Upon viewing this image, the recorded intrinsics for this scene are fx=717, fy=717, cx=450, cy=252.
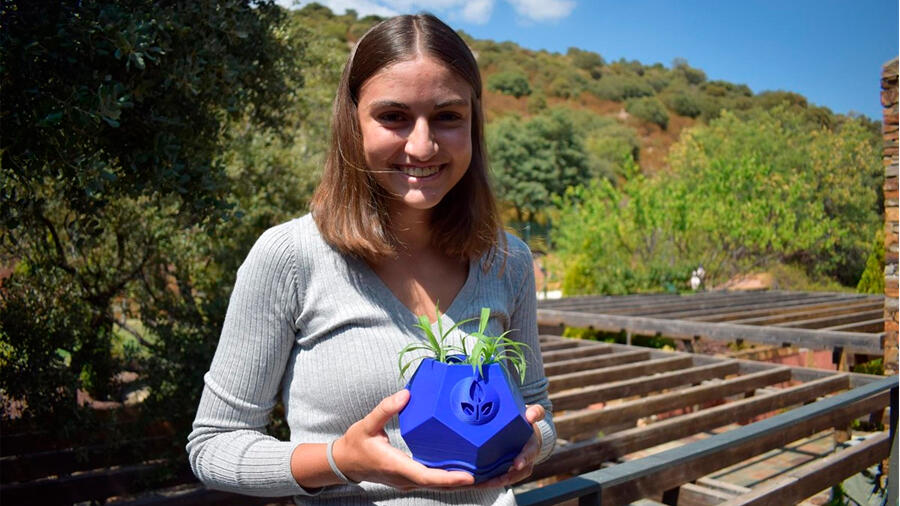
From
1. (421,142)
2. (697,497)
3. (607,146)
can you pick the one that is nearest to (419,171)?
(421,142)

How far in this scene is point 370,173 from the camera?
4.19 feet

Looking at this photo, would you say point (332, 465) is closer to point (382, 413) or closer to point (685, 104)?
point (382, 413)

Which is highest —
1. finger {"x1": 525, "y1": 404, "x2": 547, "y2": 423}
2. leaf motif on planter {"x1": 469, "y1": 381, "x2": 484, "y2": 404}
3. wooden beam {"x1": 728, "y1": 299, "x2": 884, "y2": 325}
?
leaf motif on planter {"x1": 469, "y1": 381, "x2": 484, "y2": 404}

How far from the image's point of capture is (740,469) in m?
5.91

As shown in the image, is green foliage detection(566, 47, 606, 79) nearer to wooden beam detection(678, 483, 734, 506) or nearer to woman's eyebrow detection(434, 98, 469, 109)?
wooden beam detection(678, 483, 734, 506)

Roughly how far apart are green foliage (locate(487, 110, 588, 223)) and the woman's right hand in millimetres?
34399

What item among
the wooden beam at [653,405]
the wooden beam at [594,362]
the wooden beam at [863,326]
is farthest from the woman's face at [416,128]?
the wooden beam at [863,326]

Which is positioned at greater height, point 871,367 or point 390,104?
point 390,104

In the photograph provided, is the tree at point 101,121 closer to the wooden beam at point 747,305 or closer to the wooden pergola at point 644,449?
the wooden pergola at point 644,449

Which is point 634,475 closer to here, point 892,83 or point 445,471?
point 445,471

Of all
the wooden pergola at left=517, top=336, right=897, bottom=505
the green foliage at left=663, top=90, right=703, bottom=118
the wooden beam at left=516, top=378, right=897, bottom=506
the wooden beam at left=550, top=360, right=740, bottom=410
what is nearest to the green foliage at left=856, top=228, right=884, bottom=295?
the wooden pergola at left=517, top=336, right=897, bottom=505

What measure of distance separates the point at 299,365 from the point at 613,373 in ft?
13.4

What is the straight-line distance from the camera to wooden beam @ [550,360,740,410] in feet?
14.0

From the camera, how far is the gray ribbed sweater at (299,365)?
1155 mm
